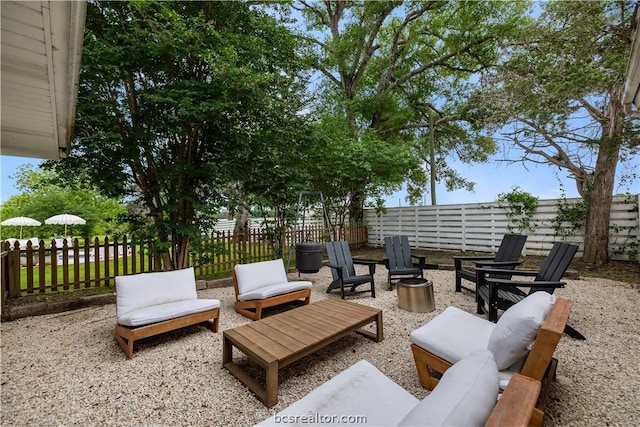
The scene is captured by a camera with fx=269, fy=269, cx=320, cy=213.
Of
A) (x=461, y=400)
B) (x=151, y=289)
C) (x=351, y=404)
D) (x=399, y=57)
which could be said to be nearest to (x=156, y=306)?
(x=151, y=289)

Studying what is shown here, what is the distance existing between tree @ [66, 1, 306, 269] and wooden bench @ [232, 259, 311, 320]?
151 cm

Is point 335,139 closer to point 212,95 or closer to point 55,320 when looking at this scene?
point 212,95

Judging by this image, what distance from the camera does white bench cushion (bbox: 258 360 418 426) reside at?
122 cm

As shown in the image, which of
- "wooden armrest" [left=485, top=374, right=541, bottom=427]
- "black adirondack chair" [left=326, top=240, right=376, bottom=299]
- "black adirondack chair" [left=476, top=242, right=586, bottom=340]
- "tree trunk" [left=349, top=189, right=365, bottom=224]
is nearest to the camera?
"wooden armrest" [left=485, top=374, right=541, bottom=427]

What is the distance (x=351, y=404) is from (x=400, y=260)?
12.8 ft

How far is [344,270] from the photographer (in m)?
4.44

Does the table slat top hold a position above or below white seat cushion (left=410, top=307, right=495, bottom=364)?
below

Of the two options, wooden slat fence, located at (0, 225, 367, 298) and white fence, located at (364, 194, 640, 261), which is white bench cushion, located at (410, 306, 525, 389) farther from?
white fence, located at (364, 194, 640, 261)

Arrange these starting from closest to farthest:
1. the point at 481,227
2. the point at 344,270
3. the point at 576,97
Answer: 1. the point at 344,270
2. the point at 576,97
3. the point at 481,227

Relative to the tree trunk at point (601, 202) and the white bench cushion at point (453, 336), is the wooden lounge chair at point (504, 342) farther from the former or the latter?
the tree trunk at point (601, 202)

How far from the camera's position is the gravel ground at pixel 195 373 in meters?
1.82

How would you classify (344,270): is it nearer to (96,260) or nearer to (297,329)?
(297,329)

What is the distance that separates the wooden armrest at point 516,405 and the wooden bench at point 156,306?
289 centimetres

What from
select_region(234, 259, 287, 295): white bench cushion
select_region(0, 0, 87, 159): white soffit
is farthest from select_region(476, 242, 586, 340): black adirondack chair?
select_region(0, 0, 87, 159): white soffit
